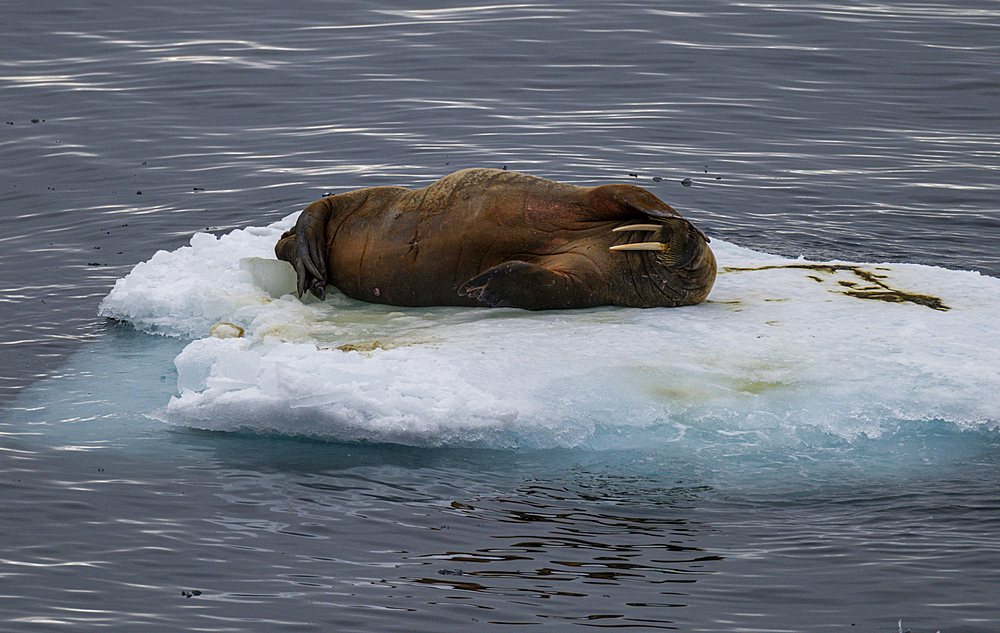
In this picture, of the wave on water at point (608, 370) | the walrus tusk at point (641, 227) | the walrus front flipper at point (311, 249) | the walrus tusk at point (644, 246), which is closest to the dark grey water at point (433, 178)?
the wave on water at point (608, 370)

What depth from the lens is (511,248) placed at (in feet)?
25.1

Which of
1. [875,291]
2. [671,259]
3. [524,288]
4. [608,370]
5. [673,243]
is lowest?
[608,370]

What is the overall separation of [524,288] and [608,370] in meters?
0.91

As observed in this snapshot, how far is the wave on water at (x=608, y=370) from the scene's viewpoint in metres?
6.28

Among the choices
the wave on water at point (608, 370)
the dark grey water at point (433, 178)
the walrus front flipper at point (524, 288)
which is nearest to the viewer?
the dark grey water at point (433, 178)

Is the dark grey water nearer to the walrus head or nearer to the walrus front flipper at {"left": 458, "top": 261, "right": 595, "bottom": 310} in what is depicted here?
the walrus front flipper at {"left": 458, "top": 261, "right": 595, "bottom": 310}

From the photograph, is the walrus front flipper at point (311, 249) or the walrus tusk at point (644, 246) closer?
the walrus tusk at point (644, 246)

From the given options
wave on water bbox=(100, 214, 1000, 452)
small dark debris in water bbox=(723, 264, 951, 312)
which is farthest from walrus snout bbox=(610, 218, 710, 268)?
small dark debris in water bbox=(723, 264, 951, 312)

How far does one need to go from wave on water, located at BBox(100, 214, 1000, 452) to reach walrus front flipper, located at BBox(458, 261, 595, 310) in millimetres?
76

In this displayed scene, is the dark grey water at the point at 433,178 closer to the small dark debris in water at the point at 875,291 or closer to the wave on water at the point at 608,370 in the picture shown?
the wave on water at the point at 608,370

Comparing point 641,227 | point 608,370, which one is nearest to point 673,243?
point 641,227

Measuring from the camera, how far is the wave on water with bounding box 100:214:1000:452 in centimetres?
628

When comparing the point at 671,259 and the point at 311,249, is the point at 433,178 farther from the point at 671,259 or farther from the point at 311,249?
the point at 671,259

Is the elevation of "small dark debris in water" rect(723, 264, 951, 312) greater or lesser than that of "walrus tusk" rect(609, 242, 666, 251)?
lesser
